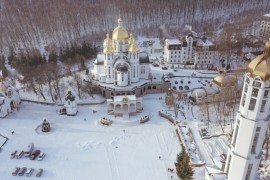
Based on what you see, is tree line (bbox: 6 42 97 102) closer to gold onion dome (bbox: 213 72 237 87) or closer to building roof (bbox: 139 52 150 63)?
building roof (bbox: 139 52 150 63)

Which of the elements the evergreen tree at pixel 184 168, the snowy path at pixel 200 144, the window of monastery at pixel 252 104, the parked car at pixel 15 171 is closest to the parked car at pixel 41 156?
the parked car at pixel 15 171

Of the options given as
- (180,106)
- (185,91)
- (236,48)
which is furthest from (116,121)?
(236,48)

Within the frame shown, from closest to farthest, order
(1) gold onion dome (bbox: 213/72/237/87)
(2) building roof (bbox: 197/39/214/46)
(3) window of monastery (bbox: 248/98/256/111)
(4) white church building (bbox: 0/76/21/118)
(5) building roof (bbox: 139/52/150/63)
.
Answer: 1. (3) window of monastery (bbox: 248/98/256/111)
2. (4) white church building (bbox: 0/76/21/118)
3. (1) gold onion dome (bbox: 213/72/237/87)
4. (5) building roof (bbox: 139/52/150/63)
5. (2) building roof (bbox: 197/39/214/46)

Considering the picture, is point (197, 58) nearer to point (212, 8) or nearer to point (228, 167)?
point (228, 167)

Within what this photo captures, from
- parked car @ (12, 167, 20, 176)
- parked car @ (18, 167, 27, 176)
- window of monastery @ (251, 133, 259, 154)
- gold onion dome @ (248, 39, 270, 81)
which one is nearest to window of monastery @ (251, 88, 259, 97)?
gold onion dome @ (248, 39, 270, 81)

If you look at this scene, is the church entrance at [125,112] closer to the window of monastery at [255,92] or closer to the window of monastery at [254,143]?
the window of monastery at [254,143]
